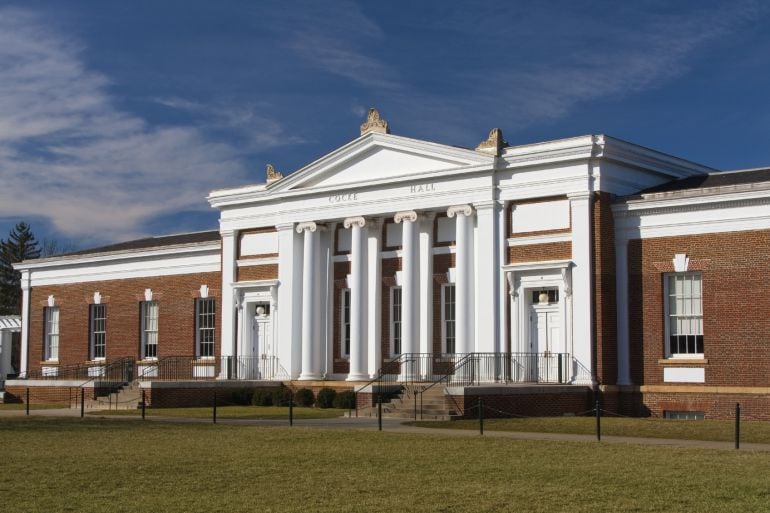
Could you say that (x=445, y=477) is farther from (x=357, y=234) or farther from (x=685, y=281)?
(x=357, y=234)

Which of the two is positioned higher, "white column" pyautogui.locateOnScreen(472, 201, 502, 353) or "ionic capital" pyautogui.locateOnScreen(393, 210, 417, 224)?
"ionic capital" pyautogui.locateOnScreen(393, 210, 417, 224)

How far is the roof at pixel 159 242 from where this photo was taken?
50.9m

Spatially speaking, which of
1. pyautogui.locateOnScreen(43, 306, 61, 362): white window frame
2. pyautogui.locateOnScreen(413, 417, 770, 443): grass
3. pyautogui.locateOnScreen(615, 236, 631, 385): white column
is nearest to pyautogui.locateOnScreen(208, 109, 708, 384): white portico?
pyautogui.locateOnScreen(615, 236, 631, 385): white column

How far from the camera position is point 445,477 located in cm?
1752

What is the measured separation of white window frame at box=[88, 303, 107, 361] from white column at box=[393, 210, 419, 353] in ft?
54.9

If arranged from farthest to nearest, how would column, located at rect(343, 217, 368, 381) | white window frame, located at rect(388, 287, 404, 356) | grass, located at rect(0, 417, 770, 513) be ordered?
white window frame, located at rect(388, 287, 404, 356) → column, located at rect(343, 217, 368, 381) → grass, located at rect(0, 417, 770, 513)

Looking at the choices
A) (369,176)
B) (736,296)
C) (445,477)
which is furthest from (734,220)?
(445,477)

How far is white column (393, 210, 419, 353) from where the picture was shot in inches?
1529

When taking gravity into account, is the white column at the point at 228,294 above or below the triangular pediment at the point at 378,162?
below

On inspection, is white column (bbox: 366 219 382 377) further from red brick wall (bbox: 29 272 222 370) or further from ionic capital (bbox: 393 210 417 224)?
red brick wall (bbox: 29 272 222 370)

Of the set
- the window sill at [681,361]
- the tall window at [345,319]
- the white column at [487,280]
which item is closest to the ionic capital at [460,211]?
the white column at [487,280]

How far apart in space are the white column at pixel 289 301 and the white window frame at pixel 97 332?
10891mm

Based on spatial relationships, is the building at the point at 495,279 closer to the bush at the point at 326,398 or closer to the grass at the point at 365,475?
the bush at the point at 326,398

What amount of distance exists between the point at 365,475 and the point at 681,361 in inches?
718
